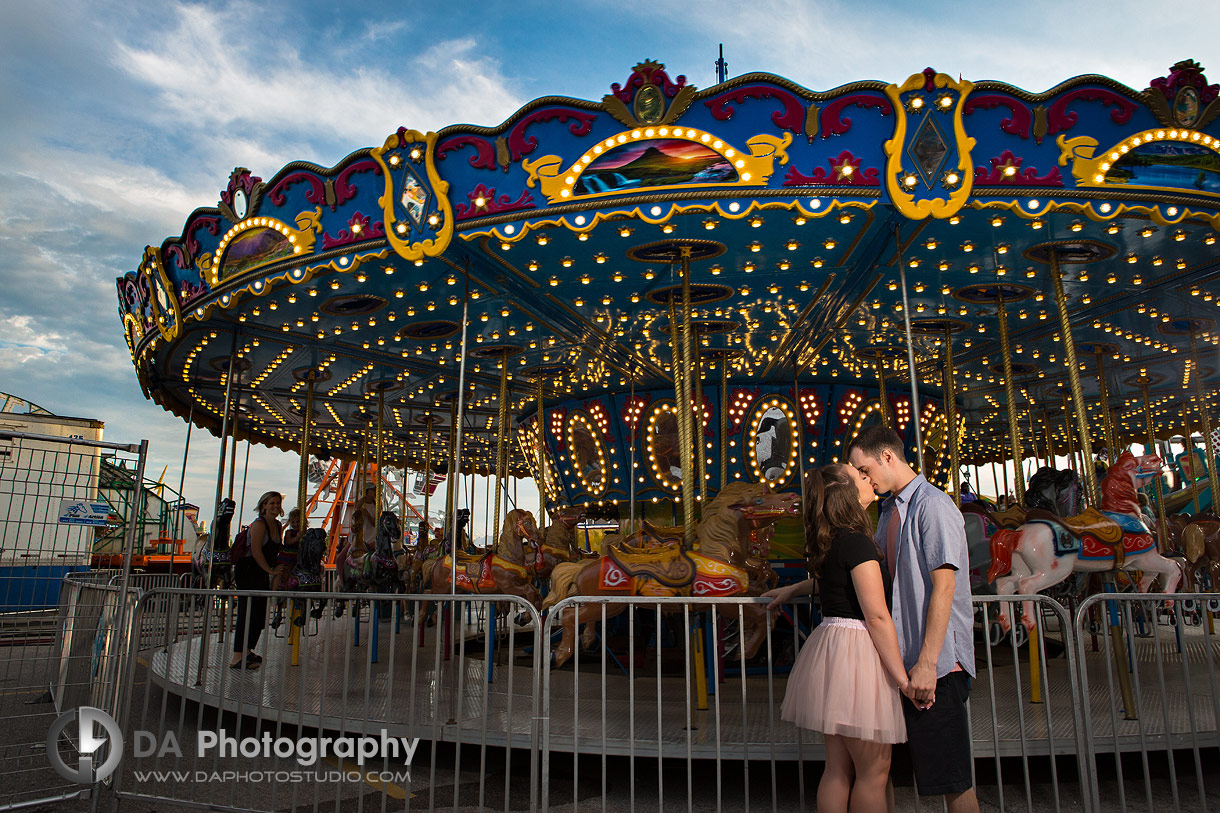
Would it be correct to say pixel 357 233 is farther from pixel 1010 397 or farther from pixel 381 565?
pixel 1010 397

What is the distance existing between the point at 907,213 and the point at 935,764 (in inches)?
146

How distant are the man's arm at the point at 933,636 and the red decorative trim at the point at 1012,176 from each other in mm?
3614

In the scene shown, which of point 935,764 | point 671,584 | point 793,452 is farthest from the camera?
point 793,452

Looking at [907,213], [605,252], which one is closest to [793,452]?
[605,252]

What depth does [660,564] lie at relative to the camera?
607 cm

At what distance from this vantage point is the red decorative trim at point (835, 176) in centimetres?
519

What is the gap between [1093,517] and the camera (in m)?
6.39

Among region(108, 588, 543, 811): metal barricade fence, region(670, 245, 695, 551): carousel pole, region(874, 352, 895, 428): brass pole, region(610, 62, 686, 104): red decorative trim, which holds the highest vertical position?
region(610, 62, 686, 104): red decorative trim

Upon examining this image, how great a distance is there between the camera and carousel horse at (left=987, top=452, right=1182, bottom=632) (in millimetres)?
6293

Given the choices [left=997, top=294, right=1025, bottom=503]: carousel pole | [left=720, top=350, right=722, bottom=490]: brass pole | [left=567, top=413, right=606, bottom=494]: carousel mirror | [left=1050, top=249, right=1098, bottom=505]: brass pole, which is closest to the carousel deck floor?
[left=1050, top=249, right=1098, bottom=505]: brass pole

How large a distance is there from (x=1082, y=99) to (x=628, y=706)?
17.1 ft

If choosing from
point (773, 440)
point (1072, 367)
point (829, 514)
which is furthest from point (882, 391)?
point (829, 514)

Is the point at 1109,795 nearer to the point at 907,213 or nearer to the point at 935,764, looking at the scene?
the point at 935,764

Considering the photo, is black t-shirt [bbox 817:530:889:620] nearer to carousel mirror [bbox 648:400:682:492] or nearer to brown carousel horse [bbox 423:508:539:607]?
brown carousel horse [bbox 423:508:539:607]
